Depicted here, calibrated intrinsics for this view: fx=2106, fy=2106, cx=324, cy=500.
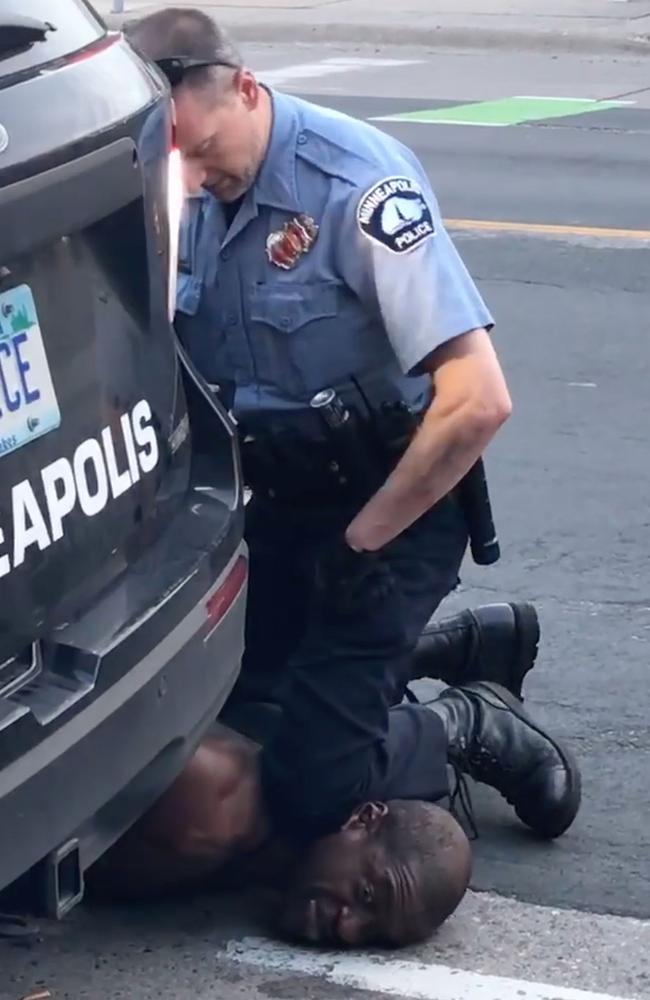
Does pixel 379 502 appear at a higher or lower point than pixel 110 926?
higher

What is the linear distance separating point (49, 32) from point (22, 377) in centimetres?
48

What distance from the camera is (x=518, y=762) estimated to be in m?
3.84

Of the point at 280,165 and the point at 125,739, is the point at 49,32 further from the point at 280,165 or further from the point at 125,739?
the point at 125,739

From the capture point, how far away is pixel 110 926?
354cm

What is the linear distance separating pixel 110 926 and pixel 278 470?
0.82 m

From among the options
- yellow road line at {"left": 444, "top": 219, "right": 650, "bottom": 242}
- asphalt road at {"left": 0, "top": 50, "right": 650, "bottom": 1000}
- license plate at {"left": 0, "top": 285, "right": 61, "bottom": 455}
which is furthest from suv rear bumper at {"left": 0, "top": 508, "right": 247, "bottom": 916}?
yellow road line at {"left": 444, "top": 219, "right": 650, "bottom": 242}

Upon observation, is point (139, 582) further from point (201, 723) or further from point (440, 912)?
point (440, 912)

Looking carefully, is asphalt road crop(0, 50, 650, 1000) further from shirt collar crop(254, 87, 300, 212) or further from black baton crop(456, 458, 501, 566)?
shirt collar crop(254, 87, 300, 212)

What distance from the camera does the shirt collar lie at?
11.2 ft

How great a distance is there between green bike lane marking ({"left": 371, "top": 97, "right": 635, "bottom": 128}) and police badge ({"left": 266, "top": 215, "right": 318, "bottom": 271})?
1053 cm

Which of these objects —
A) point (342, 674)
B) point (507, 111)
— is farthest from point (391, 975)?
point (507, 111)

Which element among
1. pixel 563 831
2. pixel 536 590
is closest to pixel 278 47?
pixel 536 590

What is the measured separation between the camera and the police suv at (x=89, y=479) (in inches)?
99.0

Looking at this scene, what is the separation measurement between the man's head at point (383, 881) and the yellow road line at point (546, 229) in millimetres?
6296
